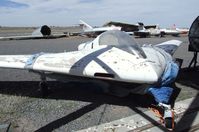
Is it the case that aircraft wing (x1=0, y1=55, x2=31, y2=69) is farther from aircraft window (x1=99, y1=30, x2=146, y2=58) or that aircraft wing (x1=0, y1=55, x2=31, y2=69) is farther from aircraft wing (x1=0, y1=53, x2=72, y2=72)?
aircraft window (x1=99, y1=30, x2=146, y2=58)

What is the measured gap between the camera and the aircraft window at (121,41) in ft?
26.1

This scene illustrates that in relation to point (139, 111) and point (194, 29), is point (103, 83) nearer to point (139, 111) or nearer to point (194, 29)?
point (139, 111)

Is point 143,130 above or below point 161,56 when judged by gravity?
below

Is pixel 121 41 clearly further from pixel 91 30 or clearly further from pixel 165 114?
pixel 91 30

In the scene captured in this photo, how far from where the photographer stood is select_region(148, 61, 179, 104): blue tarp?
22.6ft

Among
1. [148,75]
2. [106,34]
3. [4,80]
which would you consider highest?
[106,34]

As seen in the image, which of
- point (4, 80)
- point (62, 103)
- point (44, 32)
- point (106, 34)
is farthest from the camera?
point (44, 32)

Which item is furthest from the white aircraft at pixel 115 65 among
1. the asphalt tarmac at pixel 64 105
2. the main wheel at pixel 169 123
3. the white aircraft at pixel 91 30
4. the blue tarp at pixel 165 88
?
the white aircraft at pixel 91 30

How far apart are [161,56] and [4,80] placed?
17.7 feet

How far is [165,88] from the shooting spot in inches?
285

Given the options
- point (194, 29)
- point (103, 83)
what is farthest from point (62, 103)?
point (194, 29)

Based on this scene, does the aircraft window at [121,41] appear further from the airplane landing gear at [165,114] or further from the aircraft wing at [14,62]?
the aircraft wing at [14,62]

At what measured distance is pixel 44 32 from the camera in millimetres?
21641

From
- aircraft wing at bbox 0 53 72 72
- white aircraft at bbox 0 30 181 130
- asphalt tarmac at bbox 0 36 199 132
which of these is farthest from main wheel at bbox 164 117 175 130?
aircraft wing at bbox 0 53 72 72
